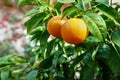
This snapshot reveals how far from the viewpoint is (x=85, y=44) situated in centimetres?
90

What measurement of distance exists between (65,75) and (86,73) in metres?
0.13

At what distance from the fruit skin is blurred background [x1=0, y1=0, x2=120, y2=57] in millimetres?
2599

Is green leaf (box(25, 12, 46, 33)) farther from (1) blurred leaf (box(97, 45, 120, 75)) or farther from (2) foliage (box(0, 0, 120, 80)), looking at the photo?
(1) blurred leaf (box(97, 45, 120, 75))

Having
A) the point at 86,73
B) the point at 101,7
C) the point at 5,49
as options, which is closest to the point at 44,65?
the point at 86,73

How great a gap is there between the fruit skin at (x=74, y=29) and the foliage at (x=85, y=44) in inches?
0.7

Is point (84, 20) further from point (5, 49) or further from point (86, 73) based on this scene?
point (5, 49)

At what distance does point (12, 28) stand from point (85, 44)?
9.36 ft

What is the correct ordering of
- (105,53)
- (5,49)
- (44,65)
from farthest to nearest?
1. (5,49)
2. (44,65)
3. (105,53)

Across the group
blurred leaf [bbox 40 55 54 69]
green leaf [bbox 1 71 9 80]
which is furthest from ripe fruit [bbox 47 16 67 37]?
green leaf [bbox 1 71 9 80]

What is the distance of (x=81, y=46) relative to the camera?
3.06 ft

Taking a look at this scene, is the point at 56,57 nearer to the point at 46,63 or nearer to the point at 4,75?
the point at 46,63

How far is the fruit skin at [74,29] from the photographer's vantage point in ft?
2.46

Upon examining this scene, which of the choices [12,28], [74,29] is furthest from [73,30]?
[12,28]

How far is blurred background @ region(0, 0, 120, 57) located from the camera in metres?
3.48
